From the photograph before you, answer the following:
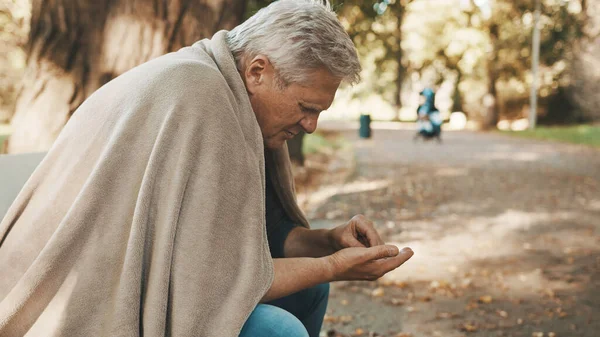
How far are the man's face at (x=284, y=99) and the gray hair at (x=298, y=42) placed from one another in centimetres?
3

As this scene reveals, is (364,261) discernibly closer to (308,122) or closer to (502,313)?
(308,122)

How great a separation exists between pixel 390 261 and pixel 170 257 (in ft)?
2.54

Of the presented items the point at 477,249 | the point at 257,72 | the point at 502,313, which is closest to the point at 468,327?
the point at 502,313

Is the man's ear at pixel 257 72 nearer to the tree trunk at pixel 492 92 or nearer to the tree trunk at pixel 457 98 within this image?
the tree trunk at pixel 492 92

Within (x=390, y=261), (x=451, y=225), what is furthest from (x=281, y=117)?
Result: (x=451, y=225)

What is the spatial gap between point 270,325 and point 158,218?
43cm

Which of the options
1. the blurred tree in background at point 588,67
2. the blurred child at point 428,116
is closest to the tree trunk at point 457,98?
the blurred tree in background at point 588,67

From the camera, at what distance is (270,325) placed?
1729 mm

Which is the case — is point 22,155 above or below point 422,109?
above

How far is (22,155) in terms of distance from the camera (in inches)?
82.7

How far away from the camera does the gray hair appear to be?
1908 millimetres

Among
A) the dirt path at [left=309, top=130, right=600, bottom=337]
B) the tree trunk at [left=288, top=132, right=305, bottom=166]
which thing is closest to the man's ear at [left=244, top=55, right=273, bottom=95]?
the dirt path at [left=309, top=130, right=600, bottom=337]

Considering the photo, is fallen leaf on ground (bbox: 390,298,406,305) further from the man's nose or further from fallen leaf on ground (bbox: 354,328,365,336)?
the man's nose

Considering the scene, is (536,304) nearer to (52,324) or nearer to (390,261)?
(390,261)
